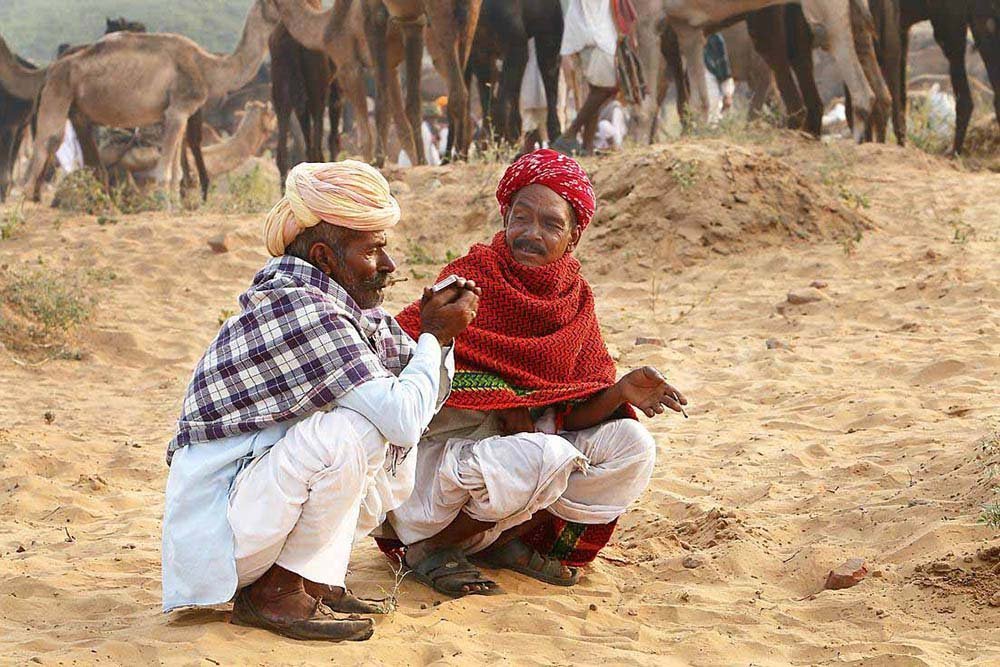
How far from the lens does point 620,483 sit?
11.7 feet

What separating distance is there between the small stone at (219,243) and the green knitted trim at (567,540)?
5.09 metres

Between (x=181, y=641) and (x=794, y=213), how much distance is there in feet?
19.2

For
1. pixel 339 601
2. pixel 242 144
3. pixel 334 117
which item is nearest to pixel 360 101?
pixel 334 117

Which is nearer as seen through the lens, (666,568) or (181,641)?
(181,641)

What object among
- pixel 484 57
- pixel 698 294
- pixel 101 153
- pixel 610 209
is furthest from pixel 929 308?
pixel 101 153

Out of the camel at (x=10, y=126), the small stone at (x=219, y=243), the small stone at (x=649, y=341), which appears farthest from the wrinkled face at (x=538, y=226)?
the camel at (x=10, y=126)

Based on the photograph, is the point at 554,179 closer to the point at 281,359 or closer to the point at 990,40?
the point at 281,359

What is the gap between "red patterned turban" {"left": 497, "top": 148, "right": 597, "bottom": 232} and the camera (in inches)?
142

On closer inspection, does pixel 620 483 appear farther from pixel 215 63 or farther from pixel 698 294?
pixel 215 63

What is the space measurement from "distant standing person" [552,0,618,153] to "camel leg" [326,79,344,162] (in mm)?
3261

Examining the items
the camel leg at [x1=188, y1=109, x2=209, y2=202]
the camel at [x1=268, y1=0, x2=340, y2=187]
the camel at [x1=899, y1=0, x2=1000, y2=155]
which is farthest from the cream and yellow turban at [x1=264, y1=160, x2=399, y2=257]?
the camel leg at [x1=188, y1=109, x2=209, y2=202]

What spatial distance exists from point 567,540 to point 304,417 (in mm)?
980

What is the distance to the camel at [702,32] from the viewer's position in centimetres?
999

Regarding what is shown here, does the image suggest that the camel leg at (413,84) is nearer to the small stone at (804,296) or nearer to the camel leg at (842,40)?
the camel leg at (842,40)
